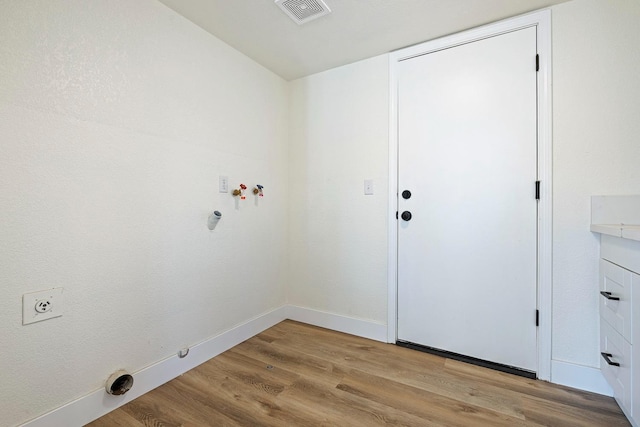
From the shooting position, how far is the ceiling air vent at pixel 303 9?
1560 millimetres

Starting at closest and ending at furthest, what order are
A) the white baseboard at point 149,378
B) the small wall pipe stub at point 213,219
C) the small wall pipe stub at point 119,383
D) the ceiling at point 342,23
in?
the white baseboard at point 149,378
the small wall pipe stub at point 119,383
the ceiling at point 342,23
the small wall pipe stub at point 213,219

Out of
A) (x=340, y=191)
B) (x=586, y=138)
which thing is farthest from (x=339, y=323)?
(x=586, y=138)

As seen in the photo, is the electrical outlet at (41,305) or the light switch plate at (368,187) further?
the light switch plate at (368,187)

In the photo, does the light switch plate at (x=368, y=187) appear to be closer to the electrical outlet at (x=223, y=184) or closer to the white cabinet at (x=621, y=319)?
the electrical outlet at (x=223, y=184)

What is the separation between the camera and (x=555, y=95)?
159cm

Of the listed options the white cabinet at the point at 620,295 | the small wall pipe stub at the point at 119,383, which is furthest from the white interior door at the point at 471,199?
the small wall pipe stub at the point at 119,383

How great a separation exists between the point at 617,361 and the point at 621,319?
8.2 inches

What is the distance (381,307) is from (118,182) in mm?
1863

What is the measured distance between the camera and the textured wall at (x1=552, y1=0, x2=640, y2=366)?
144cm

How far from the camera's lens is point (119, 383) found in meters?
1.40

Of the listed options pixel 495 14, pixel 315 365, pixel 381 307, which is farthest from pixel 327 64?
pixel 315 365

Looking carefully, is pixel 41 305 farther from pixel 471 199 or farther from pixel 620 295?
pixel 620 295

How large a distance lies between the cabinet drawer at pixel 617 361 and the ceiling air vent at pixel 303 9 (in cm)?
219

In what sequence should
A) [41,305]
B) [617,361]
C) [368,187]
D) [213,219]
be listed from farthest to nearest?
[368,187], [213,219], [617,361], [41,305]
